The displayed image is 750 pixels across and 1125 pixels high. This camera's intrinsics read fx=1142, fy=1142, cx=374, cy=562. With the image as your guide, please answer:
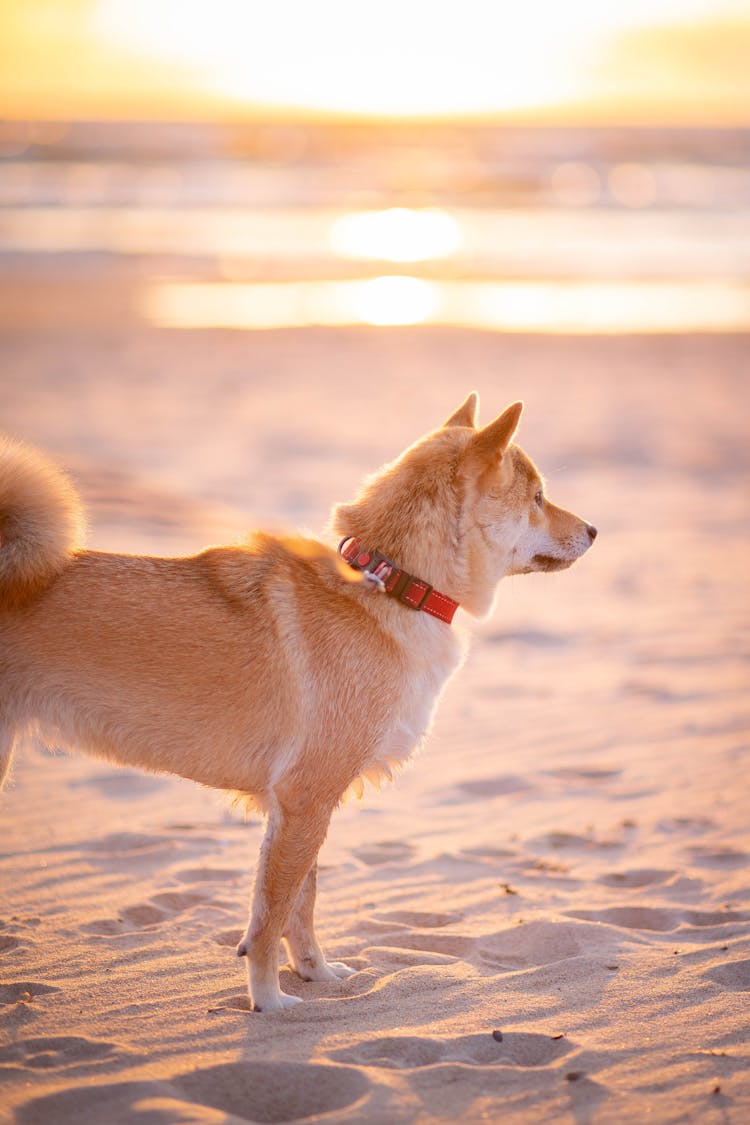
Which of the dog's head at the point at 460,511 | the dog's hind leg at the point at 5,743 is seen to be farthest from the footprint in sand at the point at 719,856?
the dog's hind leg at the point at 5,743

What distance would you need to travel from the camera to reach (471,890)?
439 cm

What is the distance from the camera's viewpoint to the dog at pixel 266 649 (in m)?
3.53

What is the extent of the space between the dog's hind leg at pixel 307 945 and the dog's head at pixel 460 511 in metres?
1.10

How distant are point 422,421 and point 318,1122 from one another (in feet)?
33.1

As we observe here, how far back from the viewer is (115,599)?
11.7 feet

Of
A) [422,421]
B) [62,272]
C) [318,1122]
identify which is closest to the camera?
[318,1122]

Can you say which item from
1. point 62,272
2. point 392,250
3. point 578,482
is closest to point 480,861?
point 578,482

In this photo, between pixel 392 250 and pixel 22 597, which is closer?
pixel 22 597

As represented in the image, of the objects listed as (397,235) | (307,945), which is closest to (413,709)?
(307,945)

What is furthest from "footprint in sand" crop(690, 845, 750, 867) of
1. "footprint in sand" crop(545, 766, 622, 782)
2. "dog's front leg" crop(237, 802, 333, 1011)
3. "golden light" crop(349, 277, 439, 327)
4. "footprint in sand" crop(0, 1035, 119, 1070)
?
"golden light" crop(349, 277, 439, 327)

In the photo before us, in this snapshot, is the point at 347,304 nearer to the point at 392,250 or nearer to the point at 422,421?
the point at 392,250

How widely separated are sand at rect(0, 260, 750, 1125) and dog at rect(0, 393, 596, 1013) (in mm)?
388

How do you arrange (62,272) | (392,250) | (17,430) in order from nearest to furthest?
1. (17,430)
2. (62,272)
3. (392,250)

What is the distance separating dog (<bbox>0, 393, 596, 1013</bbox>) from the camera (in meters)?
3.53
